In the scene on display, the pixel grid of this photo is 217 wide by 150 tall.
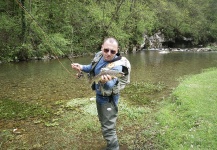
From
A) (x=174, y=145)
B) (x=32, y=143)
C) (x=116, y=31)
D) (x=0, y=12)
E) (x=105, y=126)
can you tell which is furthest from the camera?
(x=116, y=31)

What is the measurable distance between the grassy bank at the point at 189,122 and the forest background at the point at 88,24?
724 centimetres

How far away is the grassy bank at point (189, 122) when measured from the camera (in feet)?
20.9

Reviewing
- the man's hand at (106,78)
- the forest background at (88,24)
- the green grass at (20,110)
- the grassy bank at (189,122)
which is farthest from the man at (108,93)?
the forest background at (88,24)

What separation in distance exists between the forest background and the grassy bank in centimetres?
724

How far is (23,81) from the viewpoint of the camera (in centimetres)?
1684

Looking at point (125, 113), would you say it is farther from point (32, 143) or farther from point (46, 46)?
point (46, 46)

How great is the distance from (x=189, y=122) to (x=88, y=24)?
34736 millimetres

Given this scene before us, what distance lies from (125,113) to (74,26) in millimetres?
31998

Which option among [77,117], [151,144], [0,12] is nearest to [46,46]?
[0,12]

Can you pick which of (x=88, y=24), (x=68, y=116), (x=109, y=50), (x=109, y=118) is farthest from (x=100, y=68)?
(x=88, y=24)

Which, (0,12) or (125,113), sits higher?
(0,12)

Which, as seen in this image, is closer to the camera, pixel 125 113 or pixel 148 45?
pixel 125 113

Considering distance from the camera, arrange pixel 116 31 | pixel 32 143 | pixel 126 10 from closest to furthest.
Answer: pixel 32 143, pixel 116 31, pixel 126 10

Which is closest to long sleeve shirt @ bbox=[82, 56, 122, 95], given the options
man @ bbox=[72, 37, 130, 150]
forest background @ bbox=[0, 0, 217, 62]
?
man @ bbox=[72, 37, 130, 150]
